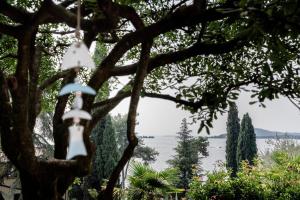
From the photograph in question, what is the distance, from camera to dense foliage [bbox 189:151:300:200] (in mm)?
11562

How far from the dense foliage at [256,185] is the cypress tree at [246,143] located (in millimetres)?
26190

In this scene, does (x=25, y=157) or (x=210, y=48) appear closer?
(x=25, y=157)

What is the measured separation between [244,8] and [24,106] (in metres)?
2.73


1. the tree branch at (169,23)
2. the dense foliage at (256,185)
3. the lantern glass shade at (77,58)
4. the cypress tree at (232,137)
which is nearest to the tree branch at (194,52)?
the tree branch at (169,23)

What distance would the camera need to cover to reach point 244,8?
11.7 ft

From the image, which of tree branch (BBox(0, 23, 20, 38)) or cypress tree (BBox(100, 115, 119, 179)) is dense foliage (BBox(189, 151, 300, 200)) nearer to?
tree branch (BBox(0, 23, 20, 38))

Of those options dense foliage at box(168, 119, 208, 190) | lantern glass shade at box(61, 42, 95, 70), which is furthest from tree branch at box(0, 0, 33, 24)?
dense foliage at box(168, 119, 208, 190)

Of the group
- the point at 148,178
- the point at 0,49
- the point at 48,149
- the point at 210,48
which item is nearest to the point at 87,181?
the point at 48,149

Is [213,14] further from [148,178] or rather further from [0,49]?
[148,178]

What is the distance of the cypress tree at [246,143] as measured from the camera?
38.5 m

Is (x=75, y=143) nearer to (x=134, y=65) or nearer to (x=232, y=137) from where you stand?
(x=134, y=65)

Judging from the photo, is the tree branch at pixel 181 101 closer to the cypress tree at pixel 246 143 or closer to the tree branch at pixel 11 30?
the tree branch at pixel 11 30

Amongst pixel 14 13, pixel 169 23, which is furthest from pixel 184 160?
pixel 14 13

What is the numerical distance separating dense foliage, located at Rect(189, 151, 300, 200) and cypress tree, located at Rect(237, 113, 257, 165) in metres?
26.2
